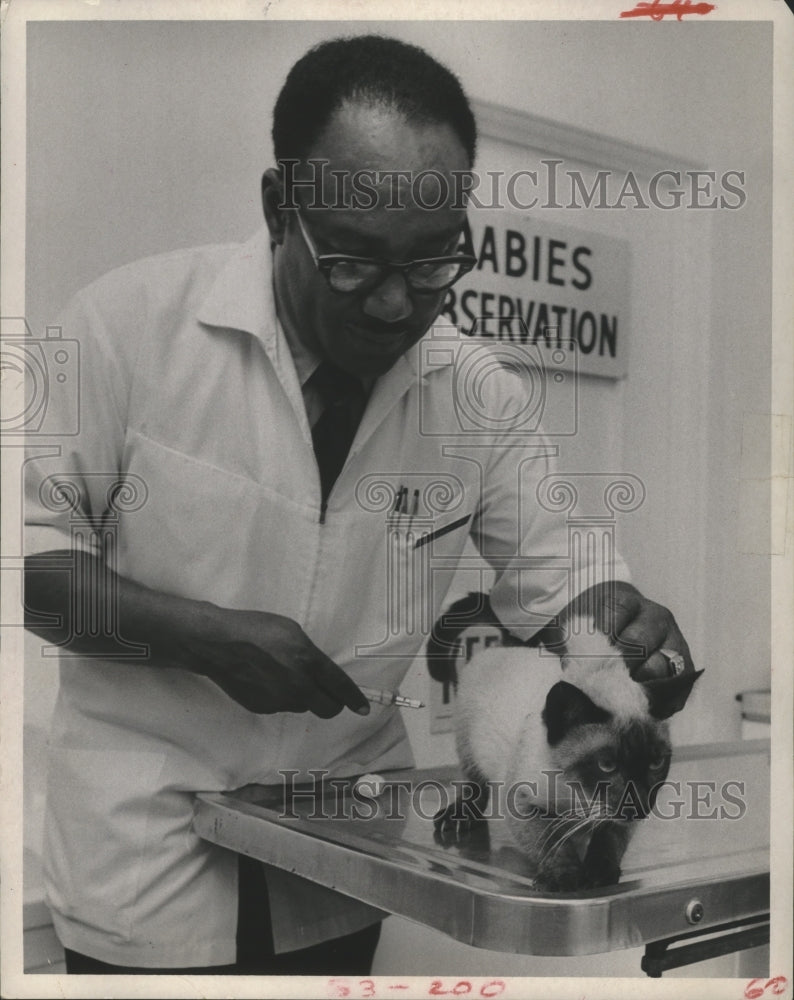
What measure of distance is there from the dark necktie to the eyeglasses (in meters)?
0.11

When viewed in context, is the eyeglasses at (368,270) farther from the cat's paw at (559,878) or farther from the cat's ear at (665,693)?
the cat's paw at (559,878)

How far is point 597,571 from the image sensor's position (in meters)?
1.31

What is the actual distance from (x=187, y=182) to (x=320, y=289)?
0.71 ft

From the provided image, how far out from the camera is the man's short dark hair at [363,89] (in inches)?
48.2

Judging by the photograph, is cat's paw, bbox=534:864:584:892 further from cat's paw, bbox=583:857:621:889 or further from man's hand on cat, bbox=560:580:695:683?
man's hand on cat, bbox=560:580:695:683

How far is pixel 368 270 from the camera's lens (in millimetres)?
1220

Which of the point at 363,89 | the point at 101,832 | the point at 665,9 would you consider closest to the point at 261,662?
the point at 101,832

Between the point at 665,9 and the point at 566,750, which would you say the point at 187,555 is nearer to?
the point at 566,750

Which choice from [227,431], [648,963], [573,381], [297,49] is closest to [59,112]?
[297,49]

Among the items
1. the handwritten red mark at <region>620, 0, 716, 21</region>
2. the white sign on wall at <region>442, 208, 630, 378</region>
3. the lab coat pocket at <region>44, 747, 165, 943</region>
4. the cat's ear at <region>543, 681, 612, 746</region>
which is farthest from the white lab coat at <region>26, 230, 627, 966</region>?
the handwritten red mark at <region>620, 0, 716, 21</region>

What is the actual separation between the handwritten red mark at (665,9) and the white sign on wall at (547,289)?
279mm

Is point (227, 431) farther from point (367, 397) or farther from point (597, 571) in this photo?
point (597, 571)

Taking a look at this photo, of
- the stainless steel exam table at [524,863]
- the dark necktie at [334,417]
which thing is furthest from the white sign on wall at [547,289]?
the stainless steel exam table at [524,863]

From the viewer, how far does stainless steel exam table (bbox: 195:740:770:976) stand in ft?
3.14
